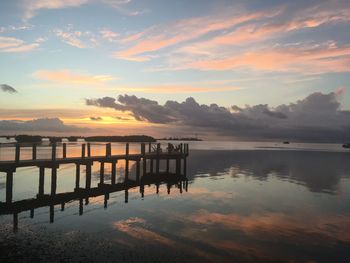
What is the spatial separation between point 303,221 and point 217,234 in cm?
719

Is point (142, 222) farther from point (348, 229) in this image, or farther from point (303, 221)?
point (348, 229)

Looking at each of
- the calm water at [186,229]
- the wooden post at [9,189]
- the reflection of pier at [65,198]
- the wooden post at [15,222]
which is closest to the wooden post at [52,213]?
the reflection of pier at [65,198]

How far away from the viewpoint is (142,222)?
66.1 feet

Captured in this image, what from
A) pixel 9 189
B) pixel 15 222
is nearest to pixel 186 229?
pixel 15 222

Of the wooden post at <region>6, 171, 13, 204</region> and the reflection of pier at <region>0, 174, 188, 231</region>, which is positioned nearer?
the reflection of pier at <region>0, 174, 188, 231</region>

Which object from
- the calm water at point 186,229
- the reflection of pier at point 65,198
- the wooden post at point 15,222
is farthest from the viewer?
the reflection of pier at point 65,198

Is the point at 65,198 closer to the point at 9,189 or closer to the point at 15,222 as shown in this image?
the point at 9,189

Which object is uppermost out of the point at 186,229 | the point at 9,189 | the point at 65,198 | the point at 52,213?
the point at 9,189

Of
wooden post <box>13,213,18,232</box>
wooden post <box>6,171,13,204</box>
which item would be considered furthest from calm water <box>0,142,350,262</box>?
wooden post <box>6,171,13,204</box>

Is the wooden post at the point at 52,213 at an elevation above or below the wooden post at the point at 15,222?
below

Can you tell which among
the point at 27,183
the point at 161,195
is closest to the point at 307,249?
the point at 161,195

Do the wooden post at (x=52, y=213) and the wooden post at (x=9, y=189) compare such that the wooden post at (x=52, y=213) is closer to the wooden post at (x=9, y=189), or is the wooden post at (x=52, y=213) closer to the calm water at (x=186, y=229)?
the calm water at (x=186, y=229)

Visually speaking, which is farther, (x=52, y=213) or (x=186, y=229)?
(x=52, y=213)

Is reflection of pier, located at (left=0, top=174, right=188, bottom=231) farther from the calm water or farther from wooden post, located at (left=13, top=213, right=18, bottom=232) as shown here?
the calm water
